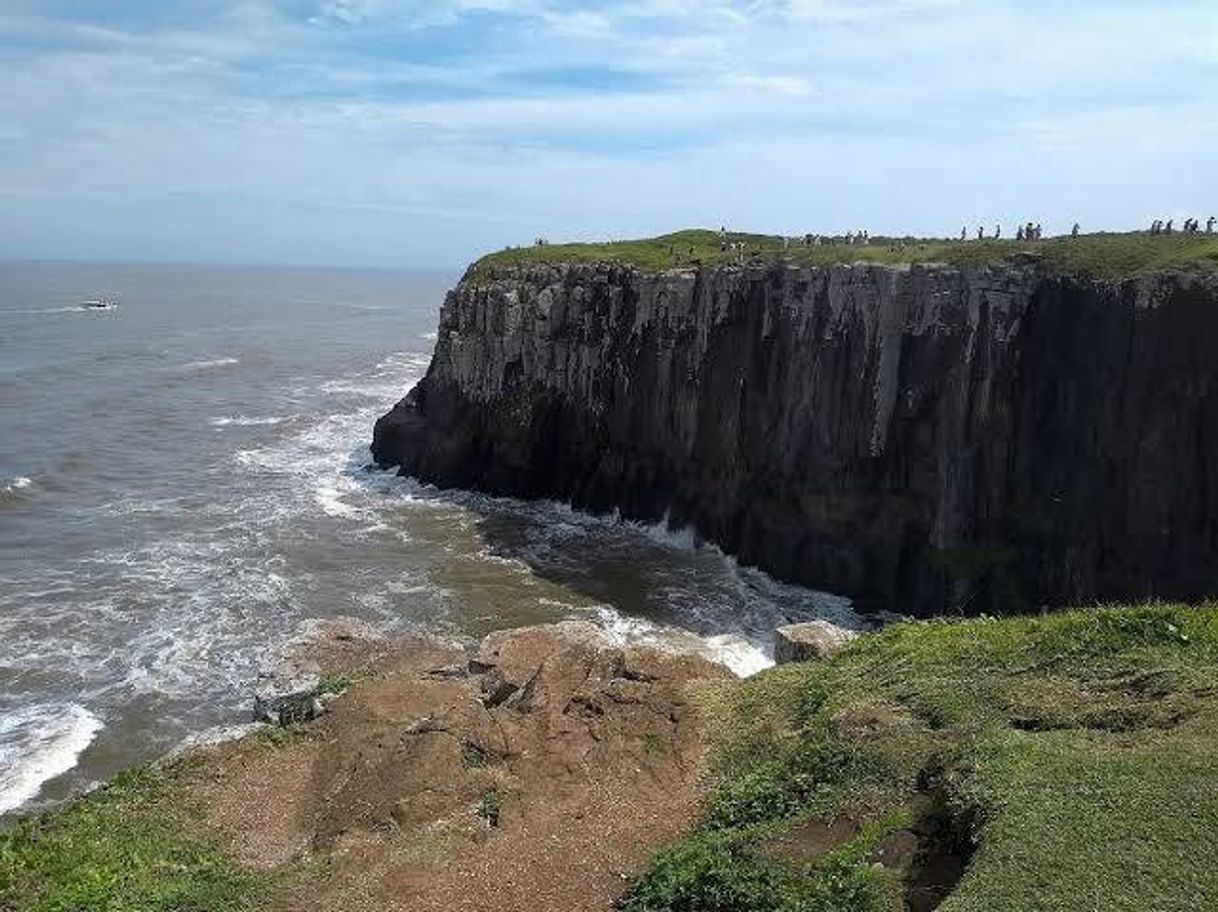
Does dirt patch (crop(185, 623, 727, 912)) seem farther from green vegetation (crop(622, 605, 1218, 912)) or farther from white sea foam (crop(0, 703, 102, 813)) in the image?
white sea foam (crop(0, 703, 102, 813))

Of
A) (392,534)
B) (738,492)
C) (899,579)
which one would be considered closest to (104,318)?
(392,534)

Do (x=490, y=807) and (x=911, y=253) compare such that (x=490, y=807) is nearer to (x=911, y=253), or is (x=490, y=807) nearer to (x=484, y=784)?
(x=484, y=784)

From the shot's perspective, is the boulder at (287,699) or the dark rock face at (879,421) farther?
the dark rock face at (879,421)

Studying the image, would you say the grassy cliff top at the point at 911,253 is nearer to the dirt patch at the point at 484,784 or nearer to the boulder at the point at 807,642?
the boulder at the point at 807,642

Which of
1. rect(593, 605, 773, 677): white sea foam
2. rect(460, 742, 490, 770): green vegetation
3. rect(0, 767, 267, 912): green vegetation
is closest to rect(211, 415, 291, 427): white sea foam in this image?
rect(593, 605, 773, 677): white sea foam

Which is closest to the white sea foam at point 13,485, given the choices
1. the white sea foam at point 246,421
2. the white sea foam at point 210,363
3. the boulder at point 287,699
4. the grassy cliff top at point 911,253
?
the white sea foam at point 246,421

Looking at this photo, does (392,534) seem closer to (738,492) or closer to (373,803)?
(738,492)

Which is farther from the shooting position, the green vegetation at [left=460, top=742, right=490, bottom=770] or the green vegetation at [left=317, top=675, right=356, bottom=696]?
the green vegetation at [left=317, top=675, right=356, bottom=696]
